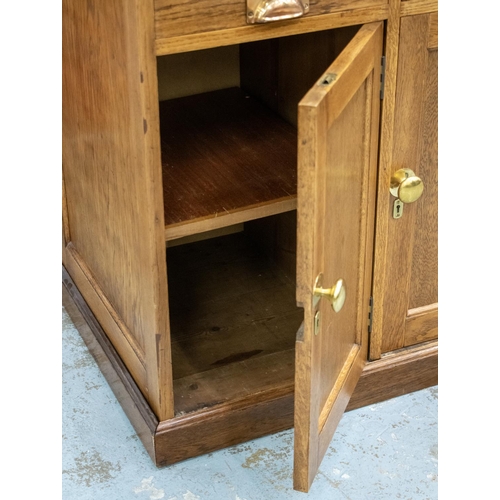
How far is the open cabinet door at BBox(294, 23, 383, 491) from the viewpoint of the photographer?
1378mm

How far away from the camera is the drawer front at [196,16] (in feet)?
4.75

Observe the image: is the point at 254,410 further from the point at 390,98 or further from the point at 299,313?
the point at 390,98

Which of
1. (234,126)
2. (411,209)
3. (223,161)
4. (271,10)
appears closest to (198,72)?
(234,126)

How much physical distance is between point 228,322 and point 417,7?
0.87 metres

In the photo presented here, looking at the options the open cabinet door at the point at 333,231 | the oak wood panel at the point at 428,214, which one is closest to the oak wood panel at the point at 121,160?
the open cabinet door at the point at 333,231

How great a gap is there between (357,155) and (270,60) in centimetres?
63

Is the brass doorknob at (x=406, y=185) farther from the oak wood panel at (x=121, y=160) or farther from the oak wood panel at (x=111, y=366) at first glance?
the oak wood panel at (x=111, y=366)

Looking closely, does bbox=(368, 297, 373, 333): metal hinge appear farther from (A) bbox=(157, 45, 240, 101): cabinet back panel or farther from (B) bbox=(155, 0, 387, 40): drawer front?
(A) bbox=(157, 45, 240, 101): cabinet back panel

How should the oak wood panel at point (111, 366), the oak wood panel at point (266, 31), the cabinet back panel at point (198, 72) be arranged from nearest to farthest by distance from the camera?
the oak wood panel at point (266, 31), the oak wood panel at point (111, 366), the cabinet back panel at point (198, 72)

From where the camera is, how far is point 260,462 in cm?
190

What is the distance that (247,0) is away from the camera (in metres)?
1.51

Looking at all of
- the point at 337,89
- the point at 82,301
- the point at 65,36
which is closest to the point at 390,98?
the point at 337,89

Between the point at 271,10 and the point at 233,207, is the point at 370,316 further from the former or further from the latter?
the point at 271,10

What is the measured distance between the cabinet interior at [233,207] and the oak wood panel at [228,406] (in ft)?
0.10
